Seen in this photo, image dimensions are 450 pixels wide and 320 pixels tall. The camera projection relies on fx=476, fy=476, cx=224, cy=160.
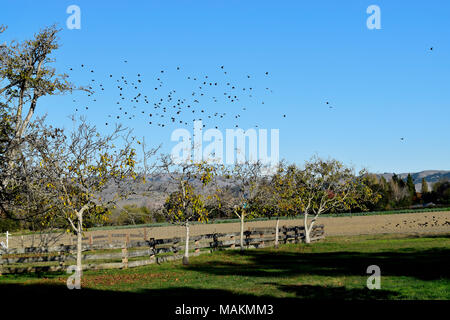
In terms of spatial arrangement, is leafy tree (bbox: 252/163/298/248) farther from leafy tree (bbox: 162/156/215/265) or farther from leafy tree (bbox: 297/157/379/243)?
leafy tree (bbox: 162/156/215/265)

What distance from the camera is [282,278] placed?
17219mm

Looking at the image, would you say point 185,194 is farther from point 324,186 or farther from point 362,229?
point 362,229

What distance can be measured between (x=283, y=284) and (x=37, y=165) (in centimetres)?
1006

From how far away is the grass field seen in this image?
13.5 meters

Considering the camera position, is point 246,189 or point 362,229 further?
point 362,229

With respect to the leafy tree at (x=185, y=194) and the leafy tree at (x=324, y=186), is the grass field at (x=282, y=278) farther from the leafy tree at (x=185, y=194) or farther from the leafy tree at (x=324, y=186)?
the leafy tree at (x=324, y=186)

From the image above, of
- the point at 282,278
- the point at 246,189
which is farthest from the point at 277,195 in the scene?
the point at 282,278

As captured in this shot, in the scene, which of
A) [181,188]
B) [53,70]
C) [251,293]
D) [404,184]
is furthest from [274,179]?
[404,184]

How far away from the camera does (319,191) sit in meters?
37.6

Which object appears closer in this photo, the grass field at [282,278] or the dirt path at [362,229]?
the grass field at [282,278]

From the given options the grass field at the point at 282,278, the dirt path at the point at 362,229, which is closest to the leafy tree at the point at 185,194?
the grass field at the point at 282,278

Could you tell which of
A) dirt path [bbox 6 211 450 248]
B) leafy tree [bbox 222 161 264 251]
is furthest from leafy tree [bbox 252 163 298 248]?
dirt path [bbox 6 211 450 248]

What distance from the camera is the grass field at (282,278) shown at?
44.3 ft
